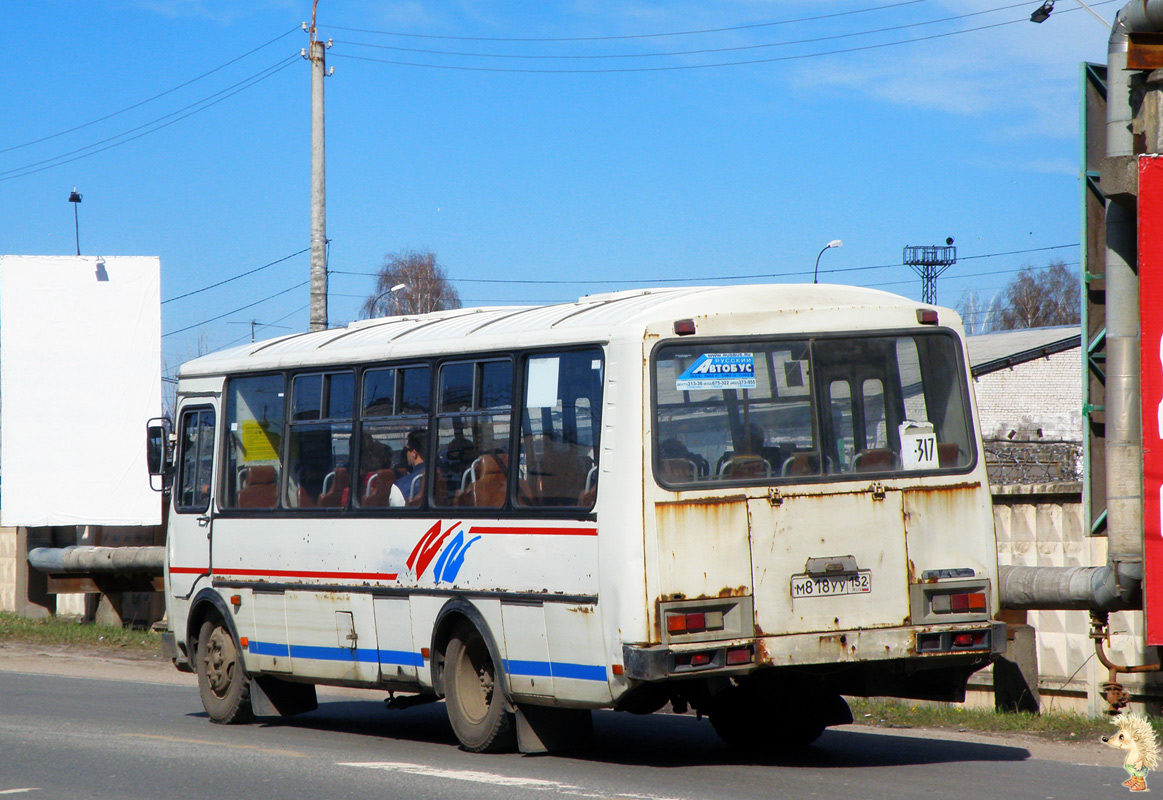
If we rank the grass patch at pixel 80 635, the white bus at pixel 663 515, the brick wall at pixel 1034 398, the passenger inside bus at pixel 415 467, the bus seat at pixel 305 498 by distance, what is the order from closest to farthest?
the white bus at pixel 663 515 < the passenger inside bus at pixel 415 467 < the bus seat at pixel 305 498 < the grass patch at pixel 80 635 < the brick wall at pixel 1034 398

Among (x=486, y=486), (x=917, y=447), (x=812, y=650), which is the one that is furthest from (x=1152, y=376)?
(x=486, y=486)

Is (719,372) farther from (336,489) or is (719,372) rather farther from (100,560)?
(100,560)

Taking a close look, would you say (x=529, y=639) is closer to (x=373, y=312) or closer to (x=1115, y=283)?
(x=1115, y=283)

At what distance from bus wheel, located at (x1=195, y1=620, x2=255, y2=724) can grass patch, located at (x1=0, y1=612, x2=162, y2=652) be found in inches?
329

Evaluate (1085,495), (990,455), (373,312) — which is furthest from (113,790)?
(373,312)

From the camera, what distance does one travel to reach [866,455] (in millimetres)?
9109

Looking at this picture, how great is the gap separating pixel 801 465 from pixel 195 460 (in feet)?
20.2

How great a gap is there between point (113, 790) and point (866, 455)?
4848 mm

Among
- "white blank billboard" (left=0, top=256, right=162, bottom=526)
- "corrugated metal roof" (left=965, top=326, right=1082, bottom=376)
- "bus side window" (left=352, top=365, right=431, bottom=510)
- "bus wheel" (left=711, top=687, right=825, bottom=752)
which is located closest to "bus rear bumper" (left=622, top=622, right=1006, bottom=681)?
"bus wheel" (left=711, top=687, right=825, bottom=752)

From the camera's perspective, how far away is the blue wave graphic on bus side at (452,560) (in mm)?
9844

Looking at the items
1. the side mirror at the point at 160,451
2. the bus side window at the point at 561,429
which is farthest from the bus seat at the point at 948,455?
the side mirror at the point at 160,451

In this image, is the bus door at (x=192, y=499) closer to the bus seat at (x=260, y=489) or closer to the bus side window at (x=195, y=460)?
the bus side window at (x=195, y=460)

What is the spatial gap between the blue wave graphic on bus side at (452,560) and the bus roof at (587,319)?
49.6 inches

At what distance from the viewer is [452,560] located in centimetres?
992
